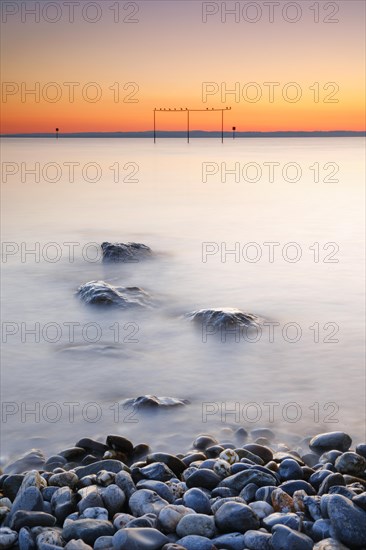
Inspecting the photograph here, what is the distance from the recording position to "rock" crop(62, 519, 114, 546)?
2.65 metres

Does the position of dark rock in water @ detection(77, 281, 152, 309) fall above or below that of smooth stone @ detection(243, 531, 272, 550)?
above

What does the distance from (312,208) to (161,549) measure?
577 inches

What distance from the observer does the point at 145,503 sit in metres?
2.88

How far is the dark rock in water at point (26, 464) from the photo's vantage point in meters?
3.45

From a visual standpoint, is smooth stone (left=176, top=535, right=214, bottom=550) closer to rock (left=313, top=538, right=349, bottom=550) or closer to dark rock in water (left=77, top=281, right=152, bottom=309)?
rock (left=313, top=538, right=349, bottom=550)

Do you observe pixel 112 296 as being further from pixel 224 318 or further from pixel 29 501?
pixel 29 501

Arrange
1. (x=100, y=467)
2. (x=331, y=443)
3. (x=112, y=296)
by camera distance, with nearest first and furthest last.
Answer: (x=100, y=467), (x=331, y=443), (x=112, y=296)

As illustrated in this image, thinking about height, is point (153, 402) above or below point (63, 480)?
above

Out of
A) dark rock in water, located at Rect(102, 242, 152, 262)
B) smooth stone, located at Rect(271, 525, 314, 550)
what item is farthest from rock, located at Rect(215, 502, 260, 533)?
dark rock in water, located at Rect(102, 242, 152, 262)

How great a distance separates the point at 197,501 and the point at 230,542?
307 mm

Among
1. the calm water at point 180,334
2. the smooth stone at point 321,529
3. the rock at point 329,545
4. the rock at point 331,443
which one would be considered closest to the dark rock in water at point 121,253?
the calm water at point 180,334

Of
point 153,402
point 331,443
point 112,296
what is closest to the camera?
point 331,443

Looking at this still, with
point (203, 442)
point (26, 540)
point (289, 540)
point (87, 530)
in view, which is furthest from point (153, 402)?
point (289, 540)

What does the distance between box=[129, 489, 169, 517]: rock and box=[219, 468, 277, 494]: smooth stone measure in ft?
1.08
